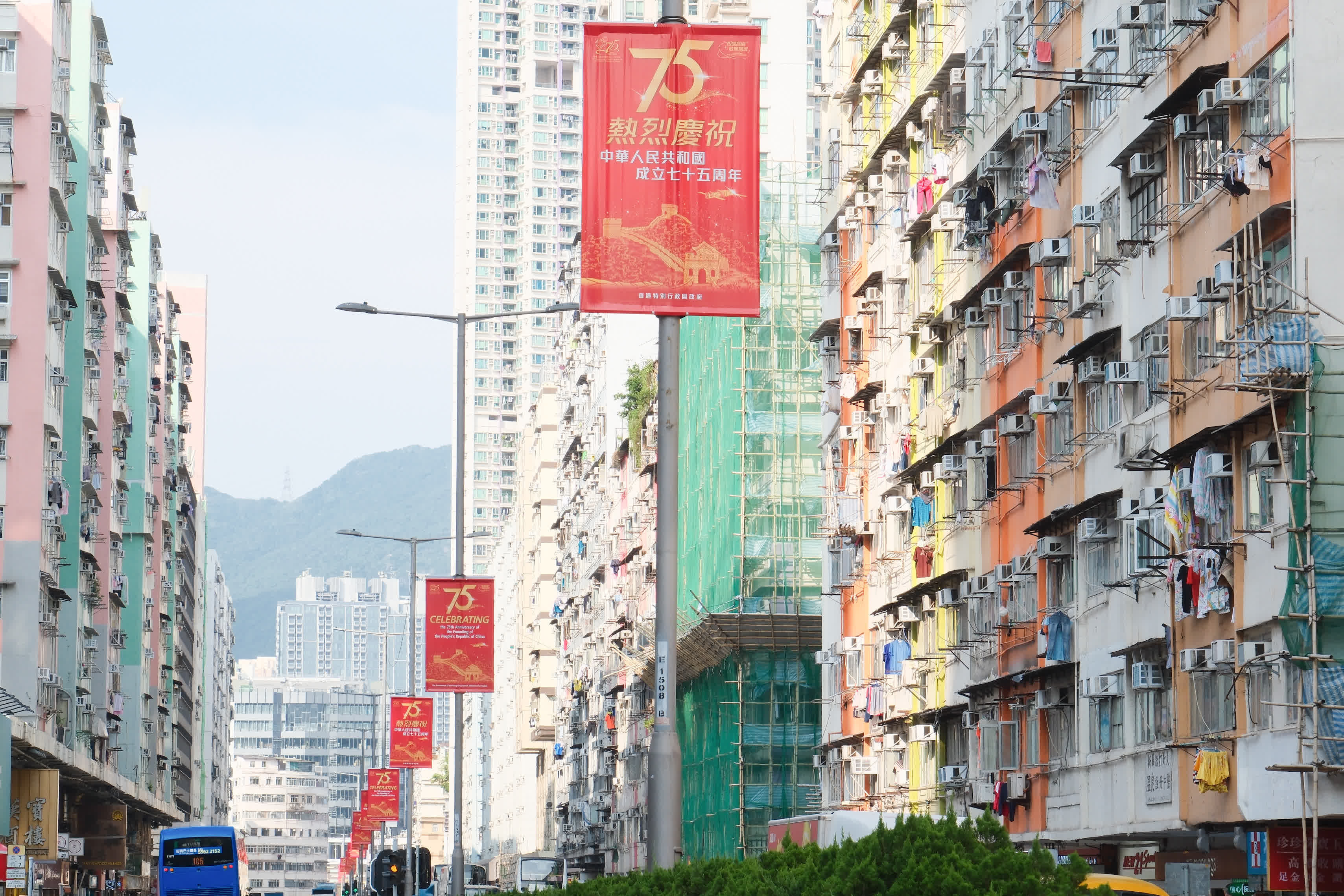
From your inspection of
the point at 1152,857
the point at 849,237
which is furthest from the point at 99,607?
the point at 1152,857

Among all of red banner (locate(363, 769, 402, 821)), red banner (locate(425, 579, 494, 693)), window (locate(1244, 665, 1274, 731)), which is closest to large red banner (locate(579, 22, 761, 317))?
window (locate(1244, 665, 1274, 731))

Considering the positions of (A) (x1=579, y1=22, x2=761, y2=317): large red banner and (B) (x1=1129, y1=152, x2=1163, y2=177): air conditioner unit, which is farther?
(B) (x1=1129, y1=152, x2=1163, y2=177): air conditioner unit

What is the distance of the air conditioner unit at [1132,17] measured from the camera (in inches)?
1105

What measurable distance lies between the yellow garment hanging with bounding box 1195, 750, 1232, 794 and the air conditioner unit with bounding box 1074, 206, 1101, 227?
836cm

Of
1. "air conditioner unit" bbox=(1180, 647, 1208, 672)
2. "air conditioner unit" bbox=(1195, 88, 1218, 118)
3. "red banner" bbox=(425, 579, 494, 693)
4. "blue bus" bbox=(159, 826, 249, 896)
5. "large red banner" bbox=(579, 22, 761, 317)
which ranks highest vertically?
"air conditioner unit" bbox=(1195, 88, 1218, 118)

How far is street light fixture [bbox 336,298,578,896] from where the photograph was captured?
3991 centimetres

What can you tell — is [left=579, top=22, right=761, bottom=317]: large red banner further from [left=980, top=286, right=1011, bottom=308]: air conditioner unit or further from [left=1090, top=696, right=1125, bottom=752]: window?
[left=980, top=286, right=1011, bottom=308]: air conditioner unit

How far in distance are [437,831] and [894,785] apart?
138m

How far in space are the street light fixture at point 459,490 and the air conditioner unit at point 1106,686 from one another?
12.5 metres

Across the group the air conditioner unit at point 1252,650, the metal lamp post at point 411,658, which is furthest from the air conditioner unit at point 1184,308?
the metal lamp post at point 411,658

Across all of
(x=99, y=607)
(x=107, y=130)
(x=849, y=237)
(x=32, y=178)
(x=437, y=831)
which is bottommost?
(x=437, y=831)

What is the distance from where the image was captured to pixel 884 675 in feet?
141

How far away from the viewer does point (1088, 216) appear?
3022cm

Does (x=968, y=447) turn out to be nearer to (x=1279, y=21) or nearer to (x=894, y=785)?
(x=894, y=785)
